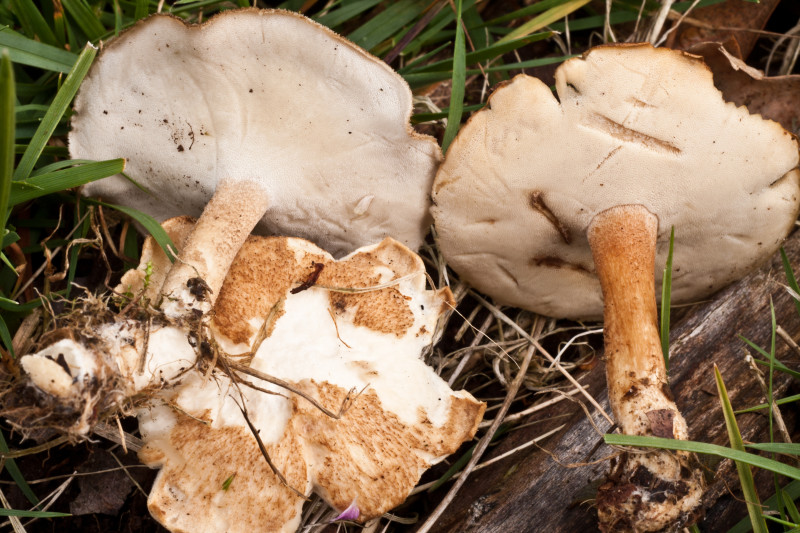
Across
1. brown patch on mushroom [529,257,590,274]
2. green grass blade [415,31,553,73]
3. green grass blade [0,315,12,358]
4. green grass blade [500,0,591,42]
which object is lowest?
brown patch on mushroom [529,257,590,274]

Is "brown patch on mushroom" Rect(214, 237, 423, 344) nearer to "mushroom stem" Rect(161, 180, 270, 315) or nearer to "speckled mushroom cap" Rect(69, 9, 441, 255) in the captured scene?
"mushroom stem" Rect(161, 180, 270, 315)

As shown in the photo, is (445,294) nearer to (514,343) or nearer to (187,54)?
(514,343)

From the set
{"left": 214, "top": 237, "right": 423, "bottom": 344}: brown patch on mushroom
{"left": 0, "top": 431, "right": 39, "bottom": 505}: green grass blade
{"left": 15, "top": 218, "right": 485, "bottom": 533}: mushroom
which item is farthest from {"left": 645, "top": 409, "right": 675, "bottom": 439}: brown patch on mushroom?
{"left": 0, "top": 431, "right": 39, "bottom": 505}: green grass blade

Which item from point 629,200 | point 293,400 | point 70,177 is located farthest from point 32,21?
point 629,200

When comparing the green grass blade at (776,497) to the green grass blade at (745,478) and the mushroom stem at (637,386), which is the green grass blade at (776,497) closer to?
the green grass blade at (745,478)

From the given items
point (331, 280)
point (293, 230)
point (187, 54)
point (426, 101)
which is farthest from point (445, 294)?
point (187, 54)
